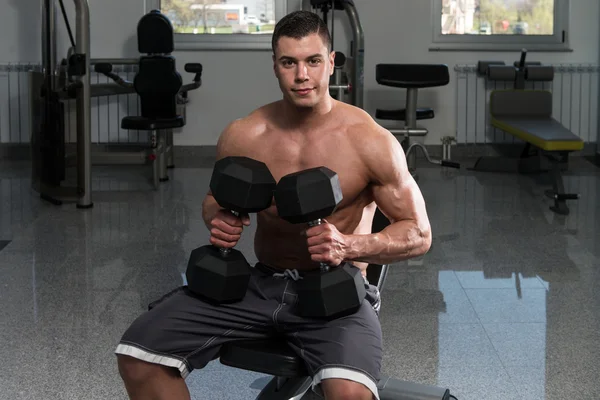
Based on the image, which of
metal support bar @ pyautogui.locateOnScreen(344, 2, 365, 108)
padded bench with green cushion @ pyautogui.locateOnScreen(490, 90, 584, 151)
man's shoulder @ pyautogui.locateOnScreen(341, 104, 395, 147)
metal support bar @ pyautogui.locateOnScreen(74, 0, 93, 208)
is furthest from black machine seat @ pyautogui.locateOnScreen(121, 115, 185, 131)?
man's shoulder @ pyautogui.locateOnScreen(341, 104, 395, 147)

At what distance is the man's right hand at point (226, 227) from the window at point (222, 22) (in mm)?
4949

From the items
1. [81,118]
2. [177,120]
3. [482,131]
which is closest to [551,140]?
[482,131]

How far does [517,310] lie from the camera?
118 inches

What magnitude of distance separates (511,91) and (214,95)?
6.87 ft

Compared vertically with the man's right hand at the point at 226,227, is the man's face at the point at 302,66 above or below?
above

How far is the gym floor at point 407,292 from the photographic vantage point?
94.0 inches

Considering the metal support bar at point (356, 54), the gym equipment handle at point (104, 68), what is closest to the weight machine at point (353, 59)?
the metal support bar at point (356, 54)

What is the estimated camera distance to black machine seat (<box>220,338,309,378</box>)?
5.57 ft

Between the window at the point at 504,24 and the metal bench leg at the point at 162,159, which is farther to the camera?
the window at the point at 504,24

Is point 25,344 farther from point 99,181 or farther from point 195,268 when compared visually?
point 99,181

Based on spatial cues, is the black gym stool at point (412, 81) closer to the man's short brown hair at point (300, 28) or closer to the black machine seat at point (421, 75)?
the black machine seat at point (421, 75)

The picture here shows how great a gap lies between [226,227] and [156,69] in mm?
3911

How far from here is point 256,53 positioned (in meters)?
6.59

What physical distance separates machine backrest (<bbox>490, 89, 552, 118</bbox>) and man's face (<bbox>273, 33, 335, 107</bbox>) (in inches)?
176
